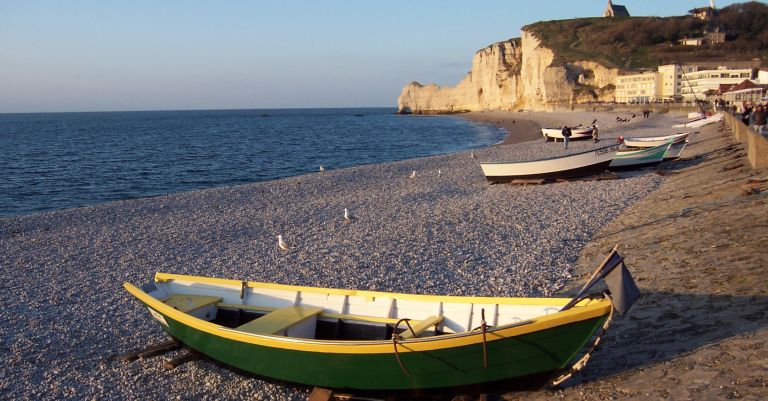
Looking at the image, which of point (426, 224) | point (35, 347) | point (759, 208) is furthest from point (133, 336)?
point (759, 208)

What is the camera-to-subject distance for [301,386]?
7312 mm

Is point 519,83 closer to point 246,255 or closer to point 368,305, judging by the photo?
point 246,255

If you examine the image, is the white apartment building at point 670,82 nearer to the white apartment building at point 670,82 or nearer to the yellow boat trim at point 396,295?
the white apartment building at point 670,82

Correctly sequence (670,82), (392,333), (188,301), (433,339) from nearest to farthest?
1. (433,339)
2. (392,333)
3. (188,301)
4. (670,82)

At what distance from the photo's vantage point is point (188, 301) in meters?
9.15

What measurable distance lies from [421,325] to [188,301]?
13.6 feet

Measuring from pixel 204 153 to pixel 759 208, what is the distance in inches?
2108

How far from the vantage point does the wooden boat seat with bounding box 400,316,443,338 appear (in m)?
7.14

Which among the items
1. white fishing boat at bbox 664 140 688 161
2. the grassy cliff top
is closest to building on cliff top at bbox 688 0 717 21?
the grassy cliff top

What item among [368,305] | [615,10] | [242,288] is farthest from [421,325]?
[615,10]

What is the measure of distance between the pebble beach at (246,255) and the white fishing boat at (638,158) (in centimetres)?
75

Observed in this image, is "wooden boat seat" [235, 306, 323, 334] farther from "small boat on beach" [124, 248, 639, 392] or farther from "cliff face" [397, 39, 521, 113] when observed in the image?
"cliff face" [397, 39, 521, 113]

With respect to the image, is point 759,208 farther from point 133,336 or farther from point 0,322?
point 0,322

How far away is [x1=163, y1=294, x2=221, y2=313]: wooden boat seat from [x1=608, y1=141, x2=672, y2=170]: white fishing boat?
20.5m
